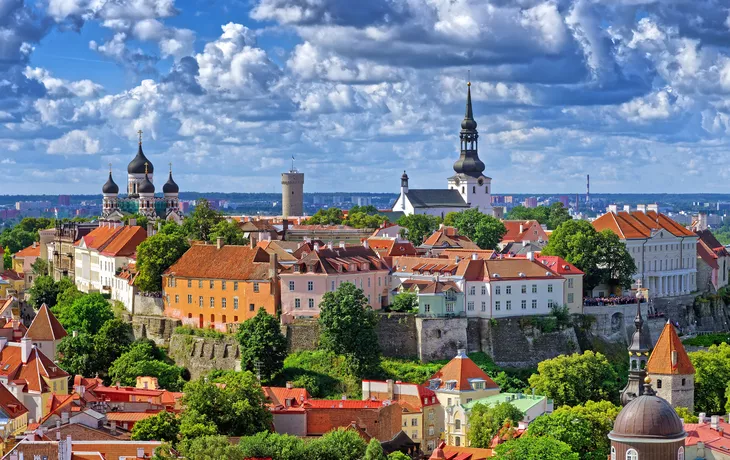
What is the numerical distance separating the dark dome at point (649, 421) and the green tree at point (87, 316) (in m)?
44.0

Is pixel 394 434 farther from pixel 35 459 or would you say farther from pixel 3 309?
pixel 3 309

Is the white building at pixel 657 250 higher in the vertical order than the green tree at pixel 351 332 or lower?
higher

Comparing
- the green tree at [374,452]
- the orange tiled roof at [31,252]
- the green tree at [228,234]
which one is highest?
the green tree at [228,234]

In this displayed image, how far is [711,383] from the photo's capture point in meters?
82.3

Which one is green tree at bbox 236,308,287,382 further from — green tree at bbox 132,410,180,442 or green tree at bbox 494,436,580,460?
green tree at bbox 494,436,580,460

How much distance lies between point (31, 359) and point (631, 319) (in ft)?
117

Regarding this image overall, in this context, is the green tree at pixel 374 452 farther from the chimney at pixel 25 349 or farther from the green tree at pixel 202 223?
the green tree at pixel 202 223

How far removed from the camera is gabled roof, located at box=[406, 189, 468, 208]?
15250cm

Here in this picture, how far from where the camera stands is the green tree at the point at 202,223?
105 metres

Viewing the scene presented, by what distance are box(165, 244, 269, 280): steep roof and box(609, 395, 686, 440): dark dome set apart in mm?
34991

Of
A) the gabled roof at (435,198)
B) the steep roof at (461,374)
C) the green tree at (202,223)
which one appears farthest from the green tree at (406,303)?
the gabled roof at (435,198)

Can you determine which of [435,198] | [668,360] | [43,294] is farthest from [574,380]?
[435,198]

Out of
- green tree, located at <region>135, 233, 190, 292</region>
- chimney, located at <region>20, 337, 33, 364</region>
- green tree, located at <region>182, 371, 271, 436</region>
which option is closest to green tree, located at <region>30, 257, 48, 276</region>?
green tree, located at <region>135, 233, 190, 292</region>

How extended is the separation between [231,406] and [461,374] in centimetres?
1377
